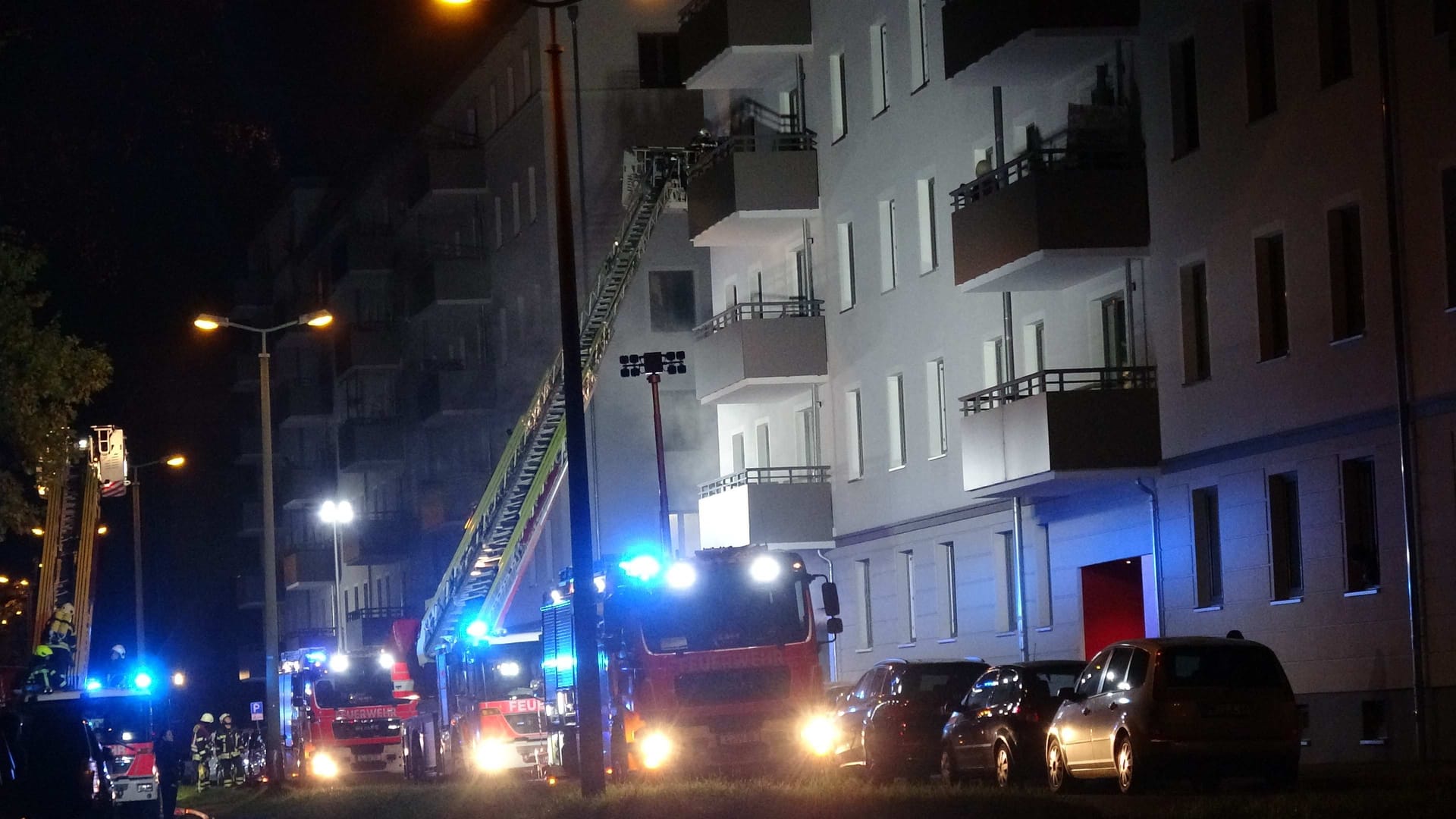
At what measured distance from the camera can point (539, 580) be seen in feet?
202

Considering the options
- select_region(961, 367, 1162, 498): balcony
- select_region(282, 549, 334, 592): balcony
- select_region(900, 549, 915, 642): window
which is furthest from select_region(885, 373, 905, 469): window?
select_region(282, 549, 334, 592): balcony

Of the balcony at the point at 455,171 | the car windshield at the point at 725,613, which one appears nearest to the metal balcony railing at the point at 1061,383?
the car windshield at the point at 725,613

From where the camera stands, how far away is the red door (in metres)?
33.1

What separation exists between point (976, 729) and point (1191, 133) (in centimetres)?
938

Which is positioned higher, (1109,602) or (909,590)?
(909,590)

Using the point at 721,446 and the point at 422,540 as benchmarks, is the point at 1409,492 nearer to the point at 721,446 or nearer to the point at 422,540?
the point at 721,446

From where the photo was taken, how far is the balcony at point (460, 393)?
6869 cm

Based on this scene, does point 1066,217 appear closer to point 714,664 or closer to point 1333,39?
point 1333,39

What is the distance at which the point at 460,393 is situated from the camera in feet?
227

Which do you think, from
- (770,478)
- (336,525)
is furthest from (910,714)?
(336,525)

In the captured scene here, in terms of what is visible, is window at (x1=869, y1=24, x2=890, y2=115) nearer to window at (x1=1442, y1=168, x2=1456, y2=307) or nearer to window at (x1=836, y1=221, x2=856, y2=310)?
window at (x1=836, y1=221, x2=856, y2=310)

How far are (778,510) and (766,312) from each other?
183 inches

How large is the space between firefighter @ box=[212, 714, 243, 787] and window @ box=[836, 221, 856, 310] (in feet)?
71.5

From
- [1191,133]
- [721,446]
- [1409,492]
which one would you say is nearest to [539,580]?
[721,446]
